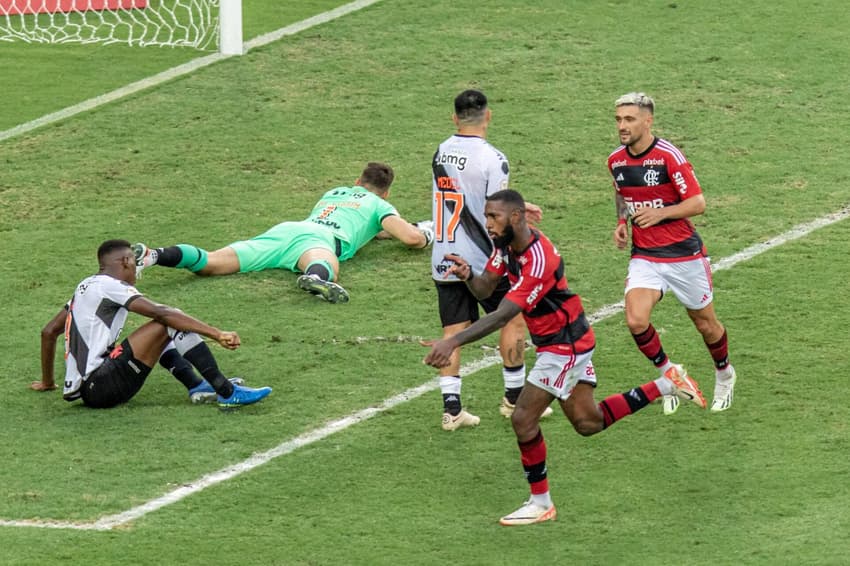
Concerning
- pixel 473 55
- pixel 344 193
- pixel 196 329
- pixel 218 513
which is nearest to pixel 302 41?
pixel 473 55

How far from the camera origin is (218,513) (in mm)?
9062

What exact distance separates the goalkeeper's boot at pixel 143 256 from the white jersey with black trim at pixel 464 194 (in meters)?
3.43

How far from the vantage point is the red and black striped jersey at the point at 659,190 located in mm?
10250

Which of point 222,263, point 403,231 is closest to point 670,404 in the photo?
point 403,231

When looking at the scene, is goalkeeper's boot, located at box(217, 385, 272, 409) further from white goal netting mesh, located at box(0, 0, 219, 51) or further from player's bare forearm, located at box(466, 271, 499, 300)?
white goal netting mesh, located at box(0, 0, 219, 51)

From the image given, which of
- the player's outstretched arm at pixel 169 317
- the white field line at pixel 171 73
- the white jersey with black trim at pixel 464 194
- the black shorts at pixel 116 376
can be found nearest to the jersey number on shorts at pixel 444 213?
the white jersey with black trim at pixel 464 194

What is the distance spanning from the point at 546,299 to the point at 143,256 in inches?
198

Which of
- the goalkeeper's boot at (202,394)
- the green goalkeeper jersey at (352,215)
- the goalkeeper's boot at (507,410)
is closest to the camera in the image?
the goalkeeper's boot at (507,410)

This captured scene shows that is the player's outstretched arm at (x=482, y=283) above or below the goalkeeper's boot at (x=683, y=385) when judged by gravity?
above

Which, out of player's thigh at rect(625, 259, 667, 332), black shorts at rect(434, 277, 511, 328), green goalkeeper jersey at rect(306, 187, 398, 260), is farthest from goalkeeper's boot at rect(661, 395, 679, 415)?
green goalkeeper jersey at rect(306, 187, 398, 260)

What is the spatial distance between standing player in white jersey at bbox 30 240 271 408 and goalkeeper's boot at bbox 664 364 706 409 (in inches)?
112

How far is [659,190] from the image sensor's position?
10328 millimetres

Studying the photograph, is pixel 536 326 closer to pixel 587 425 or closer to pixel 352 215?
pixel 587 425

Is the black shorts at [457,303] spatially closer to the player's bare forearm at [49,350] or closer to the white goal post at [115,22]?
the player's bare forearm at [49,350]
